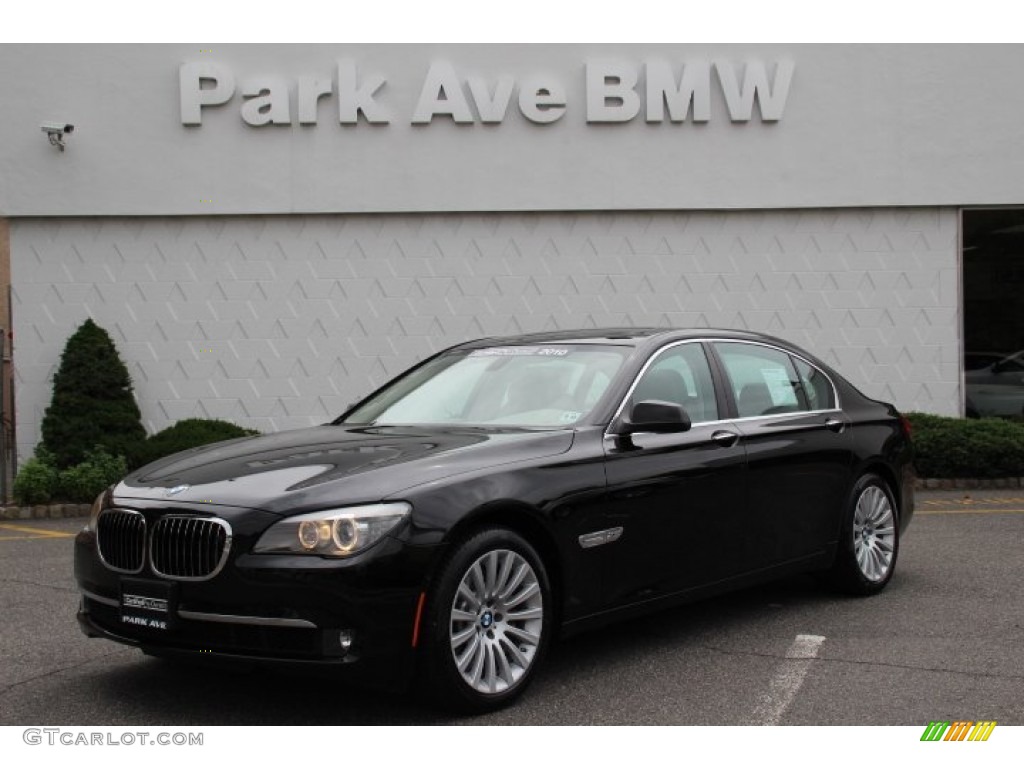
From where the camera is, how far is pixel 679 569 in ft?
19.3

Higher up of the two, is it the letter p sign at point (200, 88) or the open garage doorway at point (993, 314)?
the letter p sign at point (200, 88)

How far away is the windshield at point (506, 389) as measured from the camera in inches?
232

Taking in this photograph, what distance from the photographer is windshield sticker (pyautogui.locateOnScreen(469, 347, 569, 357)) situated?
20.8 ft

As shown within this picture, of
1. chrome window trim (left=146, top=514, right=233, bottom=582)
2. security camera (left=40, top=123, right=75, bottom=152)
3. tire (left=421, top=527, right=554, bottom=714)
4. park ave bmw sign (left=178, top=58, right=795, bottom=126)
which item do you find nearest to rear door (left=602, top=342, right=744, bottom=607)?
tire (left=421, top=527, right=554, bottom=714)

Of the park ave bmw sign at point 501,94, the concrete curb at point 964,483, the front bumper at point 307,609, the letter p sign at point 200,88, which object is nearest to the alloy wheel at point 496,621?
the front bumper at point 307,609

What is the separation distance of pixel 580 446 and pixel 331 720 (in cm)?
160

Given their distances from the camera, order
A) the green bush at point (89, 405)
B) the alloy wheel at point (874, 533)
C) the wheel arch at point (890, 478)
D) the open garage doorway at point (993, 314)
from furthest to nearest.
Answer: the open garage doorway at point (993, 314) < the green bush at point (89, 405) < the wheel arch at point (890, 478) < the alloy wheel at point (874, 533)

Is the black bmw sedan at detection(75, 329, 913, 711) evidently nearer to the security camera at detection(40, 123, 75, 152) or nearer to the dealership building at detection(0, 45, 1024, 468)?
the dealership building at detection(0, 45, 1024, 468)

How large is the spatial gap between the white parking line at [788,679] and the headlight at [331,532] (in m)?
1.64

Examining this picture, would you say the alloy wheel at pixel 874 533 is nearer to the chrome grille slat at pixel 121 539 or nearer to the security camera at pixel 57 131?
the chrome grille slat at pixel 121 539

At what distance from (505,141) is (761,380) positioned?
8820 mm

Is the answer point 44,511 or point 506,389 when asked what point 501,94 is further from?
point 506,389

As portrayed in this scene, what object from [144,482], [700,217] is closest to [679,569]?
[144,482]

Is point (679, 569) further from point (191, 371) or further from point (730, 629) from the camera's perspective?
point (191, 371)
